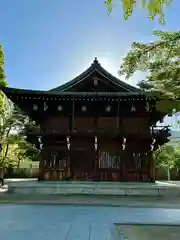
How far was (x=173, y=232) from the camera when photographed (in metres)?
5.90

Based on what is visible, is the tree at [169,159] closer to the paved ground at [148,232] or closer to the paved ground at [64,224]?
the paved ground at [64,224]

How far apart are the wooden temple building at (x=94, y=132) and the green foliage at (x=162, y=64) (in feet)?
35.8

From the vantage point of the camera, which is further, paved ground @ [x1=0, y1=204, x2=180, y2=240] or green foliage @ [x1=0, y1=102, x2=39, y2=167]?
green foliage @ [x1=0, y1=102, x2=39, y2=167]

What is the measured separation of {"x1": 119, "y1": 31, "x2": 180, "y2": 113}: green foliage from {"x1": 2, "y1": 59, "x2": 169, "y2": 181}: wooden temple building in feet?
35.8

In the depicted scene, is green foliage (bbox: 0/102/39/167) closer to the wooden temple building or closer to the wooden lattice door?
the wooden temple building

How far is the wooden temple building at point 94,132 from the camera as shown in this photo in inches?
657

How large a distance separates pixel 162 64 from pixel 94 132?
11514 millimetres

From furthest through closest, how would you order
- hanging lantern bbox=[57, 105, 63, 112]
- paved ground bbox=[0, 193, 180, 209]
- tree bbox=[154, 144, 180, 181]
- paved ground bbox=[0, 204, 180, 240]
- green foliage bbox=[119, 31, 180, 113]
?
tree bbox=[154, 144, 180, 181] < hanging lantern bbox=[57, 105, 63, 112] < paved ground bbox=[0, 193, 180, 209] < paved ground bbox=[0, 204, 180, 240] < green foliage bbox=[119, 31, 180, 113]

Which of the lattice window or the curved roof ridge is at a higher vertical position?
the curved roof ridge

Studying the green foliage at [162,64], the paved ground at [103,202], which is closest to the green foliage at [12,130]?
the paved ground at [103,202]

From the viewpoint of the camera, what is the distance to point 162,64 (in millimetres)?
5340

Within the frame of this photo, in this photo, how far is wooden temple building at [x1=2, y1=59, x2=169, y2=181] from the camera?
1669cm

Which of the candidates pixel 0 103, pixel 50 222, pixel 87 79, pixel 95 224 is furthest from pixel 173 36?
pixel 0 103

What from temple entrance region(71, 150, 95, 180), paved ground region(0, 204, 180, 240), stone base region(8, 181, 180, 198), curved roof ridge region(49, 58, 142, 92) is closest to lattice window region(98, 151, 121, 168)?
temple entrance region(71, 150, 95, 180)
